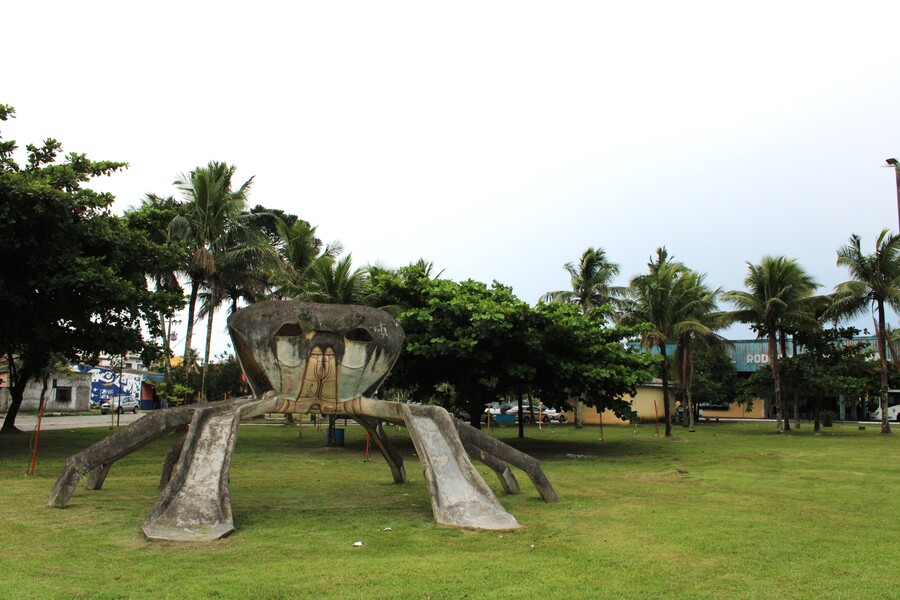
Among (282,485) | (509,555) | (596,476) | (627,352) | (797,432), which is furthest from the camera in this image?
(797,432)

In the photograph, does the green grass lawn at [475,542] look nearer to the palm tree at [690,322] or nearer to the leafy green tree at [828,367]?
the palm tree at [690,322]

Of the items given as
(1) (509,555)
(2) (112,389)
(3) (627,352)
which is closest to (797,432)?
(3) (627,352)

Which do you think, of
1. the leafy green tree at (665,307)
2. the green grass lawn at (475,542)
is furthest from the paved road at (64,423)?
the leafy green tree at (665,307)

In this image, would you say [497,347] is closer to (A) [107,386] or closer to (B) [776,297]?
(B) [776,297]

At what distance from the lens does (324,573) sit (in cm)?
623

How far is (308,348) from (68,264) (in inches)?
367

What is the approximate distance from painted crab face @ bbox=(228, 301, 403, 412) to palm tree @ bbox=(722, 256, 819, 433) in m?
26.1

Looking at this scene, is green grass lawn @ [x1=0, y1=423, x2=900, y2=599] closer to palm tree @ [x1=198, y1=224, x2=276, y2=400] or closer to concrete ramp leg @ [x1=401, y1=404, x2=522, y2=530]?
concrete ramp leg @ [x1=401, y1=404, x2=522, y2=530]

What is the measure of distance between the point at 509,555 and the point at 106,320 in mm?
14327

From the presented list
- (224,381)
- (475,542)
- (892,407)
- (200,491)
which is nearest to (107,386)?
(224,381)

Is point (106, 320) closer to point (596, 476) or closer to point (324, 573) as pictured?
point (596, 476)

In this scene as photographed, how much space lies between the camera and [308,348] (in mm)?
9688

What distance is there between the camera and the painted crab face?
9.70m

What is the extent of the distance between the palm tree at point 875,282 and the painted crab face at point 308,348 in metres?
27.2
